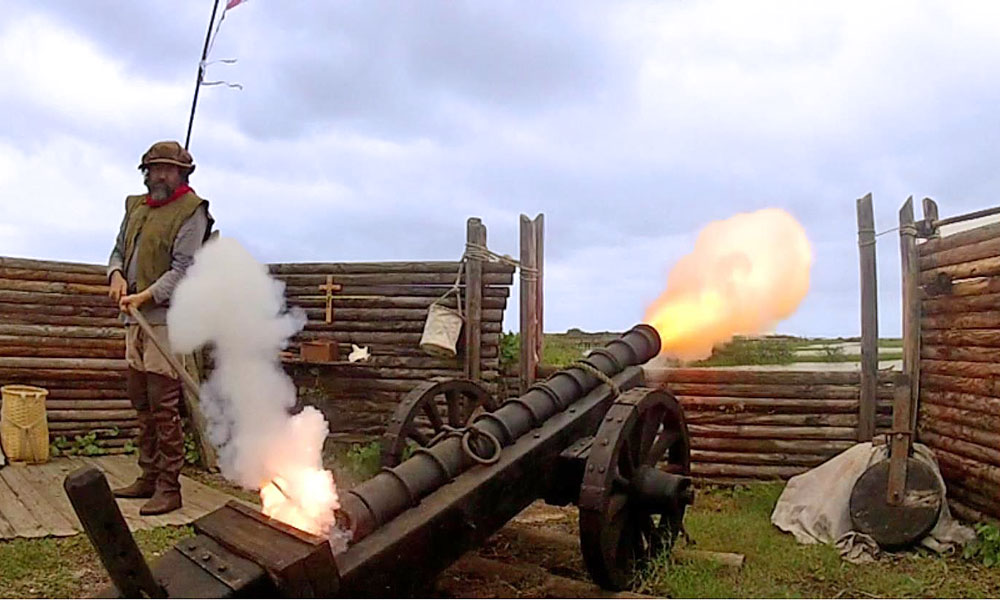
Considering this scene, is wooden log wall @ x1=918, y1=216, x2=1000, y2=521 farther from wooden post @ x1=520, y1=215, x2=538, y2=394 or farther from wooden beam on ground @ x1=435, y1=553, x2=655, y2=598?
wooden post @ x1=520, y1=215, x2=538, y2=394

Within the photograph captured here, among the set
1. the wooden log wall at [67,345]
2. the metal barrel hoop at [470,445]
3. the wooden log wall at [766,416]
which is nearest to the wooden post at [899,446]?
the wooden log wall at [766,416]

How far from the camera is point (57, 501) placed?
19.3 ft

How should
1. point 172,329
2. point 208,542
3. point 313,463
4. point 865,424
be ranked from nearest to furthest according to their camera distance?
point 208,542
point 313,463
point 172,329
point 865,424

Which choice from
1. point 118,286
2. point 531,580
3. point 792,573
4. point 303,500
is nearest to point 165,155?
point 118,286

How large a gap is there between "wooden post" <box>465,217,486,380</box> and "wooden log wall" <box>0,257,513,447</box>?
64 millimetres

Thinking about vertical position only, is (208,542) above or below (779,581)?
above

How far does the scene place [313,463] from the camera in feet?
11.7

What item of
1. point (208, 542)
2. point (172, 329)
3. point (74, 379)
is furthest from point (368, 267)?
point (208, 542)

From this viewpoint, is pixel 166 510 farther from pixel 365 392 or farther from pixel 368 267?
pixel 368 267

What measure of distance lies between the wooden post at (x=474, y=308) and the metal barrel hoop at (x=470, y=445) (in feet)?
10.5

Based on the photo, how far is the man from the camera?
211 inches

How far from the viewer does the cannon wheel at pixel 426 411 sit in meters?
5.12

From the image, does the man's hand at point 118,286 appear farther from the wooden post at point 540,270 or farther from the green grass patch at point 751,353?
the green grass patch at point 751,353

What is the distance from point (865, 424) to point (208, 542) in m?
5.05
